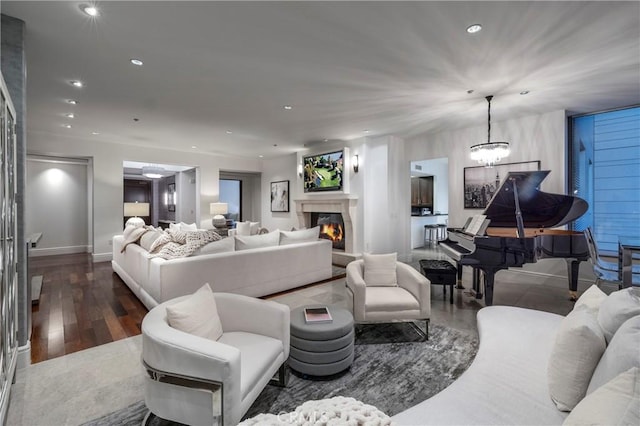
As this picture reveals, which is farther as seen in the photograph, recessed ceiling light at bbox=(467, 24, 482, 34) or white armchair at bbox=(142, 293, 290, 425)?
recessed ceiling light at bbox=(467, 24, 482, 34)

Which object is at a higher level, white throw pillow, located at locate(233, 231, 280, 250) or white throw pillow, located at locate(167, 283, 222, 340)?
white throw pillow, located at locate(233, 231, 280, 250)

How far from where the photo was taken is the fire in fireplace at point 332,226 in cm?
709

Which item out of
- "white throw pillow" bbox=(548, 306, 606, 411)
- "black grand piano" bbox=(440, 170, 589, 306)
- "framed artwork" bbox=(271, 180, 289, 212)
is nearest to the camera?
"white throw pillow" bbox=(548, 306, 606, 411)

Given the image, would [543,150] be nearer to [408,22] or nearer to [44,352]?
[408,22]

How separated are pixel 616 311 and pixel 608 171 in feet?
16.2

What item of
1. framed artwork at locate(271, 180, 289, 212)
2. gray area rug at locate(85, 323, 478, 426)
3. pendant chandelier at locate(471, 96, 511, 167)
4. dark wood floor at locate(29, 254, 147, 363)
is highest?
pendant chandelier at locate(471, 96, 511, 167)

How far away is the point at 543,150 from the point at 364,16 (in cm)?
427

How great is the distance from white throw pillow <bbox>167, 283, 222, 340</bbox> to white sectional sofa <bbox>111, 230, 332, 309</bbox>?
146cm

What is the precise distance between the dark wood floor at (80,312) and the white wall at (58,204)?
2.09 meters

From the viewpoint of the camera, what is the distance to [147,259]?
11.5ft

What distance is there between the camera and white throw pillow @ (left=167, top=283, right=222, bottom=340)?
1672mm

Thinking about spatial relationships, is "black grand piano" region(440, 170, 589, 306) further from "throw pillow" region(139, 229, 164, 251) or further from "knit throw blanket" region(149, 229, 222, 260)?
"throw pillow" region(139, 229, 164, 251)

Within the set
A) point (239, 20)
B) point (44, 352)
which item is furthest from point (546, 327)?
point (44, 352)

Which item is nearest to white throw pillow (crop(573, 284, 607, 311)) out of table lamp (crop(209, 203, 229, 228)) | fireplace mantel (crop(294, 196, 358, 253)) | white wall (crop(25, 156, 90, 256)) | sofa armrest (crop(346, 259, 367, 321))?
sofa armrest (crop(346, 259, 367, 321))
